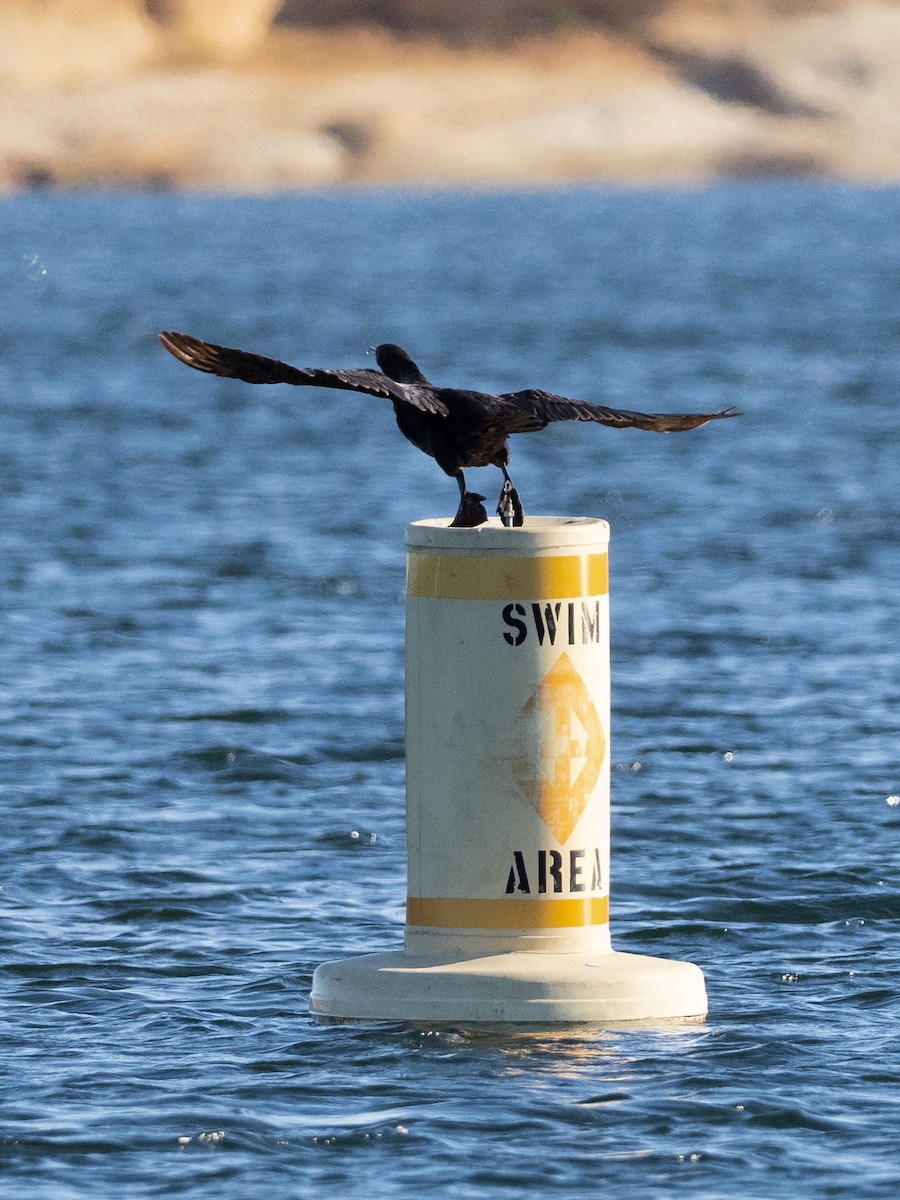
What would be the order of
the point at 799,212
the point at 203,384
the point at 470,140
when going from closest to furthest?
the point at 203,384, the point at 799,212, the point at 470,140

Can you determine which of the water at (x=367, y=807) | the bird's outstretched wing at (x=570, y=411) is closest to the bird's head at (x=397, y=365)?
the bird's outstretched wing at (x=570, y=411)

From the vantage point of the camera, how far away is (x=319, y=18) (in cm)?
15150

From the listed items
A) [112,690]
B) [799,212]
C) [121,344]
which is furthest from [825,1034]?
[799,212]

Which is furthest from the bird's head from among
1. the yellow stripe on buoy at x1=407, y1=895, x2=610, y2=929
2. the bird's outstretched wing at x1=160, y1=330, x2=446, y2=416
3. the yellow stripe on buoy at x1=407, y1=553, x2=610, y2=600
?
the yellow stripe on buoy at x1=407, y1=895, x2=610, y2=929

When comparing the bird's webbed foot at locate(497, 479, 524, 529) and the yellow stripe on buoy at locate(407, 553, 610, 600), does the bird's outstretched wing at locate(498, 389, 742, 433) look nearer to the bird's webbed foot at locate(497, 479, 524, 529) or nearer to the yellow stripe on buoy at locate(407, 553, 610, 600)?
the bird's webbed foot at locate(497, 479, 524, 529)

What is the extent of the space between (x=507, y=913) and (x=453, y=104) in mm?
148918

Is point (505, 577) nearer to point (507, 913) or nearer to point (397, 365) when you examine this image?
point (397, 365)

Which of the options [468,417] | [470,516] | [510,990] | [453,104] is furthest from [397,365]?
[453,104]

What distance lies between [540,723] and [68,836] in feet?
13.3

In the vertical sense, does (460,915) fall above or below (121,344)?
below

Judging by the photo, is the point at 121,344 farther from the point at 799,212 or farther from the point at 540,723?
the point at 799,212

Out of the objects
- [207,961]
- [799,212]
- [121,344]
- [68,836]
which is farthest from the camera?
[799,212]

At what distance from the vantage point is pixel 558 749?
905cm

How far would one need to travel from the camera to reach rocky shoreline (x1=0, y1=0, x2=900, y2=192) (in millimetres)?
143625
